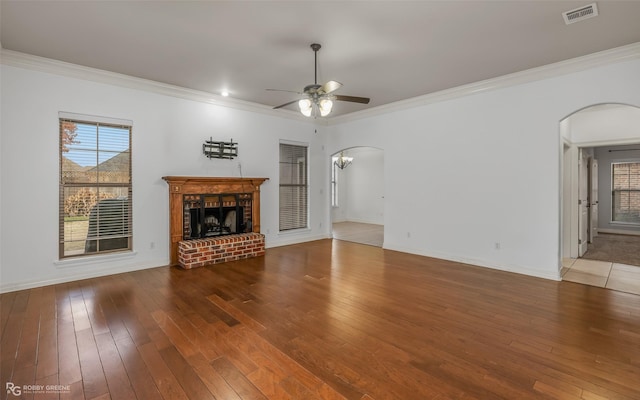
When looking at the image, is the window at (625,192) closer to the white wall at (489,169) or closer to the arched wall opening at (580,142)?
the arched wall opening at (580,142)

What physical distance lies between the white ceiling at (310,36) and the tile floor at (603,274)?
314 cm

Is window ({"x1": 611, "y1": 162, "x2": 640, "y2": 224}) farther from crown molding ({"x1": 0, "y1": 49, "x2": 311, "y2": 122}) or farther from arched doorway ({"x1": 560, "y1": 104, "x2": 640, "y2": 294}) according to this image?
crown molding ({"x1": 0, "y1": 49, "x2": 311, "y2": 122})

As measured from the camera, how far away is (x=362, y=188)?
1141 centimetres

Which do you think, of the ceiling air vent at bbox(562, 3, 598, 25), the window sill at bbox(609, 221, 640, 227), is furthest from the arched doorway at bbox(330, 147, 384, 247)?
the ceiling air vent at bbox(562, 3, 598, 25)

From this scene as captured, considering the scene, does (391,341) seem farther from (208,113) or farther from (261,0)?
(208,113)

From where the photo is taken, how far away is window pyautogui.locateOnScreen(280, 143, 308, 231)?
7156 mm

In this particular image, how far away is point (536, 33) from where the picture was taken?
346cm

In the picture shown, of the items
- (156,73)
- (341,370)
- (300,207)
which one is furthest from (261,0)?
(300,207)

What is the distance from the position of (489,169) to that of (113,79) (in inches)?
245

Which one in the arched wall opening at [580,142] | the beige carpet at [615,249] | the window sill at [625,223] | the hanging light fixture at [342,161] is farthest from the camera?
the hanging light fixture at [342,161]

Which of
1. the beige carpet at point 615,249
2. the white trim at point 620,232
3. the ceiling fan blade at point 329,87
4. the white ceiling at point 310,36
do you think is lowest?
the beige carpet at point 615,249

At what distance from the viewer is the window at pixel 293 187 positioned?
7.16 metres

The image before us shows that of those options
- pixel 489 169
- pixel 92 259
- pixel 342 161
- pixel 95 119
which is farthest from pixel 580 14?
pixel 342 161

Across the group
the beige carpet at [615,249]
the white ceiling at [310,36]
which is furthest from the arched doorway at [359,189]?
the white ceiling at [310,36]
